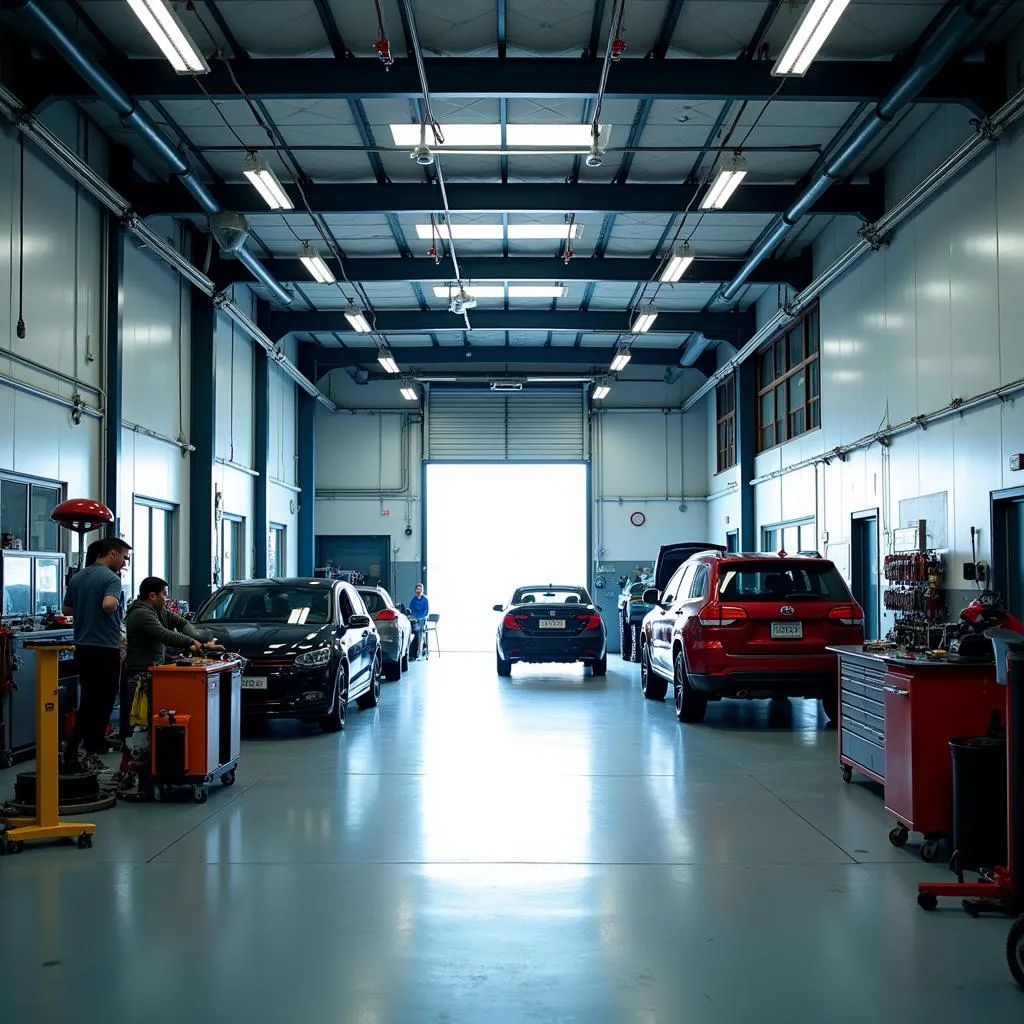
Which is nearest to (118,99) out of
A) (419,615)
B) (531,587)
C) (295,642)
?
(295,642)

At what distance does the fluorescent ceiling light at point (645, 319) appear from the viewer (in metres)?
17.7

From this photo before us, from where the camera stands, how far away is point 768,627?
962 cm

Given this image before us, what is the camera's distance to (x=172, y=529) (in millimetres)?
14938

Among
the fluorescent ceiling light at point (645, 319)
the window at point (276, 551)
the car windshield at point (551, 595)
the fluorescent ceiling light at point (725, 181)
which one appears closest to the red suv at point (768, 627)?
the fluorescent ceiling light at point (725, 181)

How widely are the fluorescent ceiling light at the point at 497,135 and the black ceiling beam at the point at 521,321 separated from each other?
7484 millimetres

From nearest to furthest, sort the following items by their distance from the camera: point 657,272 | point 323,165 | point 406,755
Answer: point 406,755, point 323,165, point 657,272

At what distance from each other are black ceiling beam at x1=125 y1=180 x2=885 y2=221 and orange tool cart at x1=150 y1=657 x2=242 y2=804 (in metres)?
8.01

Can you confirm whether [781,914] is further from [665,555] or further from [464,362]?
[464,362]

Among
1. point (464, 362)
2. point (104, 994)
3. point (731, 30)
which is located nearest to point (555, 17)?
point (731, 30)

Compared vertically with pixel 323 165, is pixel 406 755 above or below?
below

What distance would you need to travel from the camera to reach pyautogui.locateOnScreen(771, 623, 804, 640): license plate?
9.59 m

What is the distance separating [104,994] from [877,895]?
10.6 ft

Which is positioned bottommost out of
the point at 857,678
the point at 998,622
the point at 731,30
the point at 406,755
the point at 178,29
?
the point at 406,755

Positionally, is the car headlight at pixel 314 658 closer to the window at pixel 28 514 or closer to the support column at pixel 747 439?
the window at pixel 28 514
